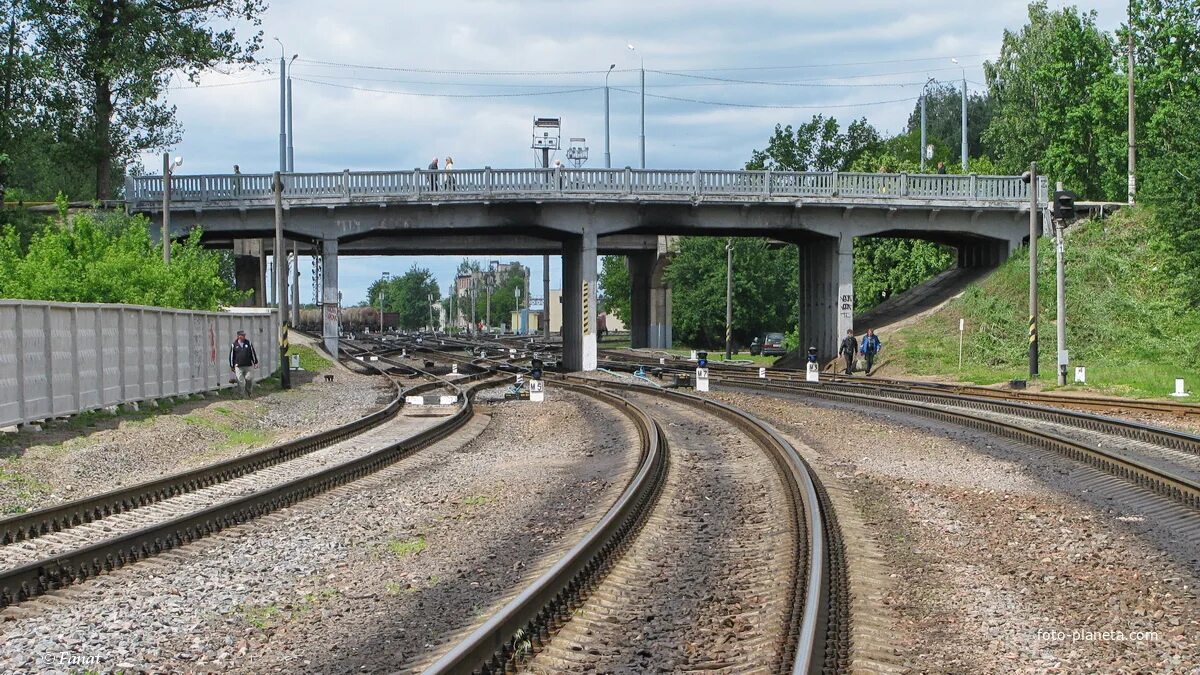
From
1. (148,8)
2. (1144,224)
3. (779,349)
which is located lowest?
(779,349)

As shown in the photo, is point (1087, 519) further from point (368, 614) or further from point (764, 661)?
point (368, 614)

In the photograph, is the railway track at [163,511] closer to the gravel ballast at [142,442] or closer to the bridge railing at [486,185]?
the gravel ballast at [142,442]

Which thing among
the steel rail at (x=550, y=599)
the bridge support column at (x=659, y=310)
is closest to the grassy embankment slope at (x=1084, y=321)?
the steel rail at (x=550, y=599)

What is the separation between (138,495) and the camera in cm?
1280

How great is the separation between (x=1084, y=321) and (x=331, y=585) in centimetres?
3676

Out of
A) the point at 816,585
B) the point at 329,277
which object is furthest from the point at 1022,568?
the point at 329,277

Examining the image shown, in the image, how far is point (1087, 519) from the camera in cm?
1169

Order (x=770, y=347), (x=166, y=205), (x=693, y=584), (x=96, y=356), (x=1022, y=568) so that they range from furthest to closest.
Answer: (x=770, y=347) < (x=166, y=205) < (x=96, y=356) < (x=1022, y=568) < (x=693, y=584)

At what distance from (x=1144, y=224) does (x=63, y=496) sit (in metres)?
42.0

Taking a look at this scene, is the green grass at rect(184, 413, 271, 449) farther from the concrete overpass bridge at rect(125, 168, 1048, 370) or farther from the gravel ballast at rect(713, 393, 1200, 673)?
the concrete overpass bridge at rect(125, 168, 1048, 370)

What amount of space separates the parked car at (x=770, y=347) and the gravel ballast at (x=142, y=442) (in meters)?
43.0

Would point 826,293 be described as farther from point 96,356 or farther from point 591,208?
point 96,356

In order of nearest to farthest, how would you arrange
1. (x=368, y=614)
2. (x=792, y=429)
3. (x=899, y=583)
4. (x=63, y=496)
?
(x=368, y=614)
(x=899, y=583)
(x=63, y=496)
(x=792, y=429)

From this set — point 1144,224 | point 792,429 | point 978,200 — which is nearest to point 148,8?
point 978,200
